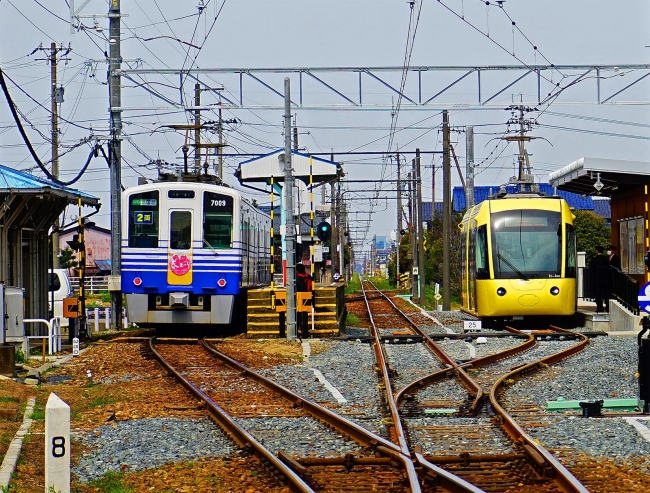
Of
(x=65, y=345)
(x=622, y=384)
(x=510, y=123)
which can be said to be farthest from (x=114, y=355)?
(x=510, y=123)

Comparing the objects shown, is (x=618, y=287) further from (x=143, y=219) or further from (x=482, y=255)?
(x=143, y=219)

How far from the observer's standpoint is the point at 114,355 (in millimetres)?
18312

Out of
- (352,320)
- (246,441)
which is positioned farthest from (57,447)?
(352,320)

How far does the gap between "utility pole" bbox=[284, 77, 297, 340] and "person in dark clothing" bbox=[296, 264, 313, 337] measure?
0.77 m

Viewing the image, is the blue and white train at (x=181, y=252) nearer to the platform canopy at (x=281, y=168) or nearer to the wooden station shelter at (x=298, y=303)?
the wooden station shelter at (x=298, y=303)

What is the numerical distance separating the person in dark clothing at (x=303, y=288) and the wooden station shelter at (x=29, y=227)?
15.9ft

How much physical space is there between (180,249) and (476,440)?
13336 mm

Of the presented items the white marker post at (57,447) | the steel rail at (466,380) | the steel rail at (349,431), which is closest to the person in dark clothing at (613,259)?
the steel rail at (466,380)

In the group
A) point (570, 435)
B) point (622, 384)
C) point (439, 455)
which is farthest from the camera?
point (622, 384)

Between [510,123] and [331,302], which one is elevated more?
[510,123]

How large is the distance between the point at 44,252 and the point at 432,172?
3298 cm

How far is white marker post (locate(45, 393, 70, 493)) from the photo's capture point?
6605 mm

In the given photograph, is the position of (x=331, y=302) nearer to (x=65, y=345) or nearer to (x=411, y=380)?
(x=65, y=345)

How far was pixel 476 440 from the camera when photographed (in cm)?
905
